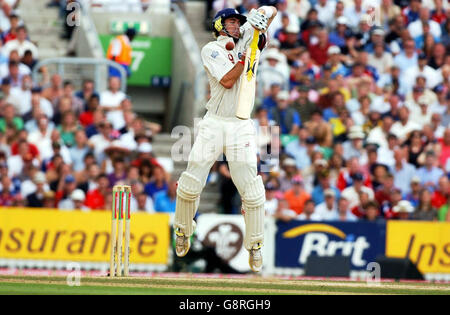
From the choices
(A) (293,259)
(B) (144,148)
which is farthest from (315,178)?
(B) (144,148)

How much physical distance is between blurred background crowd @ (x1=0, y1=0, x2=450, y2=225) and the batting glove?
6.60 meters

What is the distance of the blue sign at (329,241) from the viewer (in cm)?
1853

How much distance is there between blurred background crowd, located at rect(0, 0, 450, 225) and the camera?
62.0 ft

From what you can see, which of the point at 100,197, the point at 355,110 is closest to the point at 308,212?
Result: the point at 355,110

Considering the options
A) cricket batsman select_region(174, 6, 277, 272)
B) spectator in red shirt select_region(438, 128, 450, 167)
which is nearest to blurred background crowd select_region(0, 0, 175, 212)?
spectator in red shirt select_region(438, 128, 450, 167)

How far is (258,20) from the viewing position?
40.3 feet

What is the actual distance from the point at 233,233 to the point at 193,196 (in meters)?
Answer: 5.52

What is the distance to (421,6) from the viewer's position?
2409 centimetres

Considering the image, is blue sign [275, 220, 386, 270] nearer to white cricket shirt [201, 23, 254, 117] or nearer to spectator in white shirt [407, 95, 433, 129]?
spectator in white shirt [407, 95, 433, 129]

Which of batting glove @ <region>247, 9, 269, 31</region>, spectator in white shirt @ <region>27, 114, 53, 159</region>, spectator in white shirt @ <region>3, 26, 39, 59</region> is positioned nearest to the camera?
batting glove @ <region>247, 9, 269, 31</region>

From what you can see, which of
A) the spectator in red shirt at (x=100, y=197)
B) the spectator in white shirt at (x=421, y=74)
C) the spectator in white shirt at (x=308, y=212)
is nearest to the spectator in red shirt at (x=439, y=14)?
the spectator in white shirt at (x=421, y=74)

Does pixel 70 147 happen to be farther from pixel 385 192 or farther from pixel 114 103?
pixel 385 192

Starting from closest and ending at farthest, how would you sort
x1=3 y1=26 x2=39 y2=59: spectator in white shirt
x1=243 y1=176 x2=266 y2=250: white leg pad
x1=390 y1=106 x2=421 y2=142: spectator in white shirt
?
1. x1=243 y1=176 x2=266 y2=250: white leg pad
2. x1=390 y1=106 x2=421 y2=142: spectator in white shirt
3. x1=3 y1=26 x2=39 y2=59: spectator in white shirt

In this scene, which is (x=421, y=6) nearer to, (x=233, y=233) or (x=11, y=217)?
(x=233, y=233)
